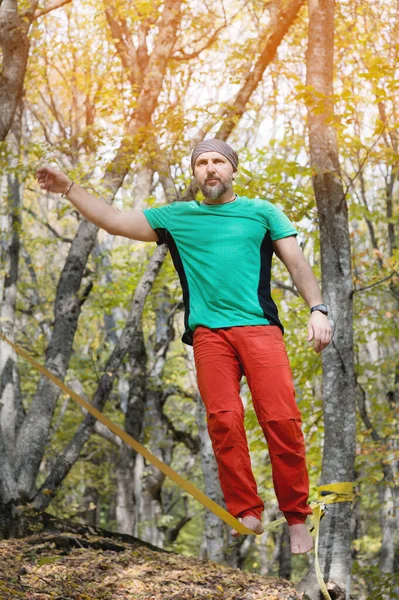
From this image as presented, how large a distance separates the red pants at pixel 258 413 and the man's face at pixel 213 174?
0.74 m

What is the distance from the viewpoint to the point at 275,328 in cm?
345

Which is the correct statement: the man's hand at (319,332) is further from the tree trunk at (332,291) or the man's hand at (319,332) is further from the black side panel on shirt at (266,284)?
the tree trunk at (332,291)

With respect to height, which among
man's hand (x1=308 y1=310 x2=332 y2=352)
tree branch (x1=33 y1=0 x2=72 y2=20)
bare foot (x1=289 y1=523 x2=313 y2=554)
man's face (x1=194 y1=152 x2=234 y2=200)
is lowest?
bare foot (x1=289 y1=523 x2=313 y2=554)

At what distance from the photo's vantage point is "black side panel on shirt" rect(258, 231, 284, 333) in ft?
11.3

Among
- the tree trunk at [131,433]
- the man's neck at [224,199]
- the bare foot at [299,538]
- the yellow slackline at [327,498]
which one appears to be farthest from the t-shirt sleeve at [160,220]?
the tree trunk at [131,433]

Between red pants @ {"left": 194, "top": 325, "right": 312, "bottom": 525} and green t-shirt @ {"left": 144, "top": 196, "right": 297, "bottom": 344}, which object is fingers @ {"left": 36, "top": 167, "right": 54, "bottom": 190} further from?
red pants @ {"left": 194, "top": 325, "right": 312, "bottom": 525}

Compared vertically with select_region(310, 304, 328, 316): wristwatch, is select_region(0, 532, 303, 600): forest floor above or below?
below

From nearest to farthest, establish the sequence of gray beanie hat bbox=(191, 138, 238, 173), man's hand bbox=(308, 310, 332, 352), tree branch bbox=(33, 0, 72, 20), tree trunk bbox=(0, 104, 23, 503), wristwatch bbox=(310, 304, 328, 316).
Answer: man's hand bbox=(308, 310, 332, 352) → wristwatch bbox=(310, 304, 328, 316) → gray beanie hat bbox=(191, 138, 238, 173) → tree branch bbox=(33, 0, 72, 20) → tree trunk bbox=(0, 104, 23, 503)

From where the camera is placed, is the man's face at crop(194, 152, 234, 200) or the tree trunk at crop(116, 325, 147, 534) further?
the tree trunk at crop(116, 325, 147, 534)

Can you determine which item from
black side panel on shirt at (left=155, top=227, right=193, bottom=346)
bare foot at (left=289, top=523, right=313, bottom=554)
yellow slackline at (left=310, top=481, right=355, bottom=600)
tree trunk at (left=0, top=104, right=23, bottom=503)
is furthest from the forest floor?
tree trunk at (left=0, top=104, right=23, bottom=503)

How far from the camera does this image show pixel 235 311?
340 centimetres

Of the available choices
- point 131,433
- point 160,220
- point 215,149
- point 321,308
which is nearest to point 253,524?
point 321,308

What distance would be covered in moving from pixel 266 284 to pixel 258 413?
67 centimetres

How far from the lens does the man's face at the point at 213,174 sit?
3498 millimetres
